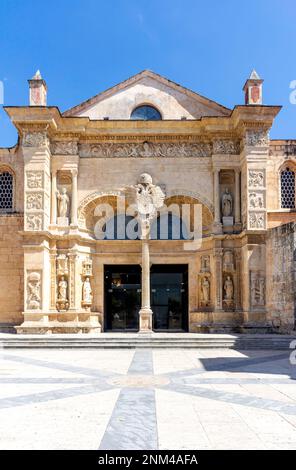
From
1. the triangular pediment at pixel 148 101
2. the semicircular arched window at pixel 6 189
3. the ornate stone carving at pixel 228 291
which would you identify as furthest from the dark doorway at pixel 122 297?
the triangular pediment at pixel 148 101

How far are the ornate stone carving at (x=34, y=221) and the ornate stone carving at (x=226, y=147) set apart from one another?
907 cm

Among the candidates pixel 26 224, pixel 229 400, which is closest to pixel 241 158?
pixel 26 224

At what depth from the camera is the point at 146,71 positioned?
2489 centimetres

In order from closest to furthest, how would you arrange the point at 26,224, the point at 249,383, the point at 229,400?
1. the point at 229,400
2. the point at 249,383
3. the point at 26,224

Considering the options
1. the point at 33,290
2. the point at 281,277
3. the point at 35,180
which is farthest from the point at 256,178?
the point at 33,290

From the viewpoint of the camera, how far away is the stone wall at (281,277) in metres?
18.2

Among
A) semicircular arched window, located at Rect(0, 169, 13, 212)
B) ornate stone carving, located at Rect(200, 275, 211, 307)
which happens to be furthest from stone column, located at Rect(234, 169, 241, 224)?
semicircular arched window, located at Rect(0, 169, 13, 212)

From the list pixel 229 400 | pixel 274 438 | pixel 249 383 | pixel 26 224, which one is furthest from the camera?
pixel 26 224

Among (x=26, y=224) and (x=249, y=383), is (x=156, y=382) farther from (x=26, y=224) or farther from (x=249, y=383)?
(x=26, y=224)

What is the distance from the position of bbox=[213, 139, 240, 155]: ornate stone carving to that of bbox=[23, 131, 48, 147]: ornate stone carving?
27.0 feet

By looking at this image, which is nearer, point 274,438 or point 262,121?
point 274,438

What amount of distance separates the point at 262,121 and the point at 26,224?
1198cm

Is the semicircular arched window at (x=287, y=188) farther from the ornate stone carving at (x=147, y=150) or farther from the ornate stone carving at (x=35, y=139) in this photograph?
the ornate stone carving at (x=35, y=139)

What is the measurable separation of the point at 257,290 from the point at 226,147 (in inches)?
282
